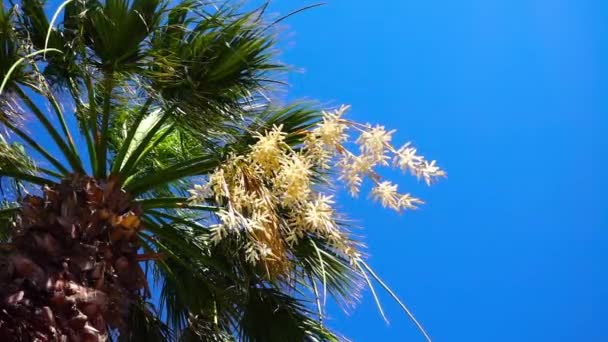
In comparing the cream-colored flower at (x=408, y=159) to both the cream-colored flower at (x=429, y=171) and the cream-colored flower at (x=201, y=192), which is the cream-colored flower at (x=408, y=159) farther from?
the cream-colored flower at (x=201, y=192)

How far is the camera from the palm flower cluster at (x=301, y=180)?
9.35 ft

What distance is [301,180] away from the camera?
284cm

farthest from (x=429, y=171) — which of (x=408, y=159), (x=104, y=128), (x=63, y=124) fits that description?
(x=63, y=124)

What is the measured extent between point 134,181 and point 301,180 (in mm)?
1897

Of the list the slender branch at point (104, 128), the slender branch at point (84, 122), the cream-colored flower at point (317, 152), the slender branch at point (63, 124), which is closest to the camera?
the cream-colored flower at point (317, 152)

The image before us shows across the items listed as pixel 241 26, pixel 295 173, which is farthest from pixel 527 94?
pixel 295 173

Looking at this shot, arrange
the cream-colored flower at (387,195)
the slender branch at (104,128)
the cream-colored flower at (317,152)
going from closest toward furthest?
the cream-colored flower at (387,195) → the cream-colored flower at (317,152) → the slender branch at (104,128)

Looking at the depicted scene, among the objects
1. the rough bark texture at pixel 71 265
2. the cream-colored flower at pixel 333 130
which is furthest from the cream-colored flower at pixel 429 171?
the rough bark texture at pixel 71 265

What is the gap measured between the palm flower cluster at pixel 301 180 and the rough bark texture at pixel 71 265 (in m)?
0.43

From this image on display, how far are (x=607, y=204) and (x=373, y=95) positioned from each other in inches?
160

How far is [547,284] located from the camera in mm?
12078

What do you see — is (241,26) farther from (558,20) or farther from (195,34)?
(558,20)

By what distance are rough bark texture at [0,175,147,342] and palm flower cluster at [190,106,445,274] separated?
43 cm

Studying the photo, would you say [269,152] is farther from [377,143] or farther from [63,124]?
[63,124]
